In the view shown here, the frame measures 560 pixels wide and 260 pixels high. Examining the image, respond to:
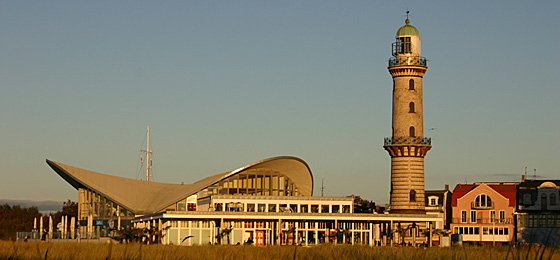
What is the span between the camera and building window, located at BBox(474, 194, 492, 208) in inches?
3802

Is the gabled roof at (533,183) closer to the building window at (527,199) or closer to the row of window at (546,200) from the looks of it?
the building window at (527,199)

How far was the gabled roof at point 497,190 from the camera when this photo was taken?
316 feet

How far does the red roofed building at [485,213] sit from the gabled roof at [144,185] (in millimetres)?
19896

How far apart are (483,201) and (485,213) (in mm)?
1486

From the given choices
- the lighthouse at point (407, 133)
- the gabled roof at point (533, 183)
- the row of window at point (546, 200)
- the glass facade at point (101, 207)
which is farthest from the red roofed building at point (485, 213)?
the glass facade at point (101, 207)

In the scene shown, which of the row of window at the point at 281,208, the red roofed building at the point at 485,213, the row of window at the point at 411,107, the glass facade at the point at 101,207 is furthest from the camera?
the glass facade at the point at 101,207

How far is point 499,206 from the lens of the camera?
96.0 meters

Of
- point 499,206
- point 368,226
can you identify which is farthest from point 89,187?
point 499,206

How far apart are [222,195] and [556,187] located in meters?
39.7

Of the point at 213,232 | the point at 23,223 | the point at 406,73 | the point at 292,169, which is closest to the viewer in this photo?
the point at 213,232

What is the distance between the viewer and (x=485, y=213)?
96.5 metres

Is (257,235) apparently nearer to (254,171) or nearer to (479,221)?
(254,171)

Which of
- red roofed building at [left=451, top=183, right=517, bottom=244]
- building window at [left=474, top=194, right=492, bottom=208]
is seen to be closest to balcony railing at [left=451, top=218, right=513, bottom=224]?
red roofed building at [left=451, top=183, right=517, bottom=244]

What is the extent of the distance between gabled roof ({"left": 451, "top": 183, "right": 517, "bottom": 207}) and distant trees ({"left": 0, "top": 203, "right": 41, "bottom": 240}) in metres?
79.4
